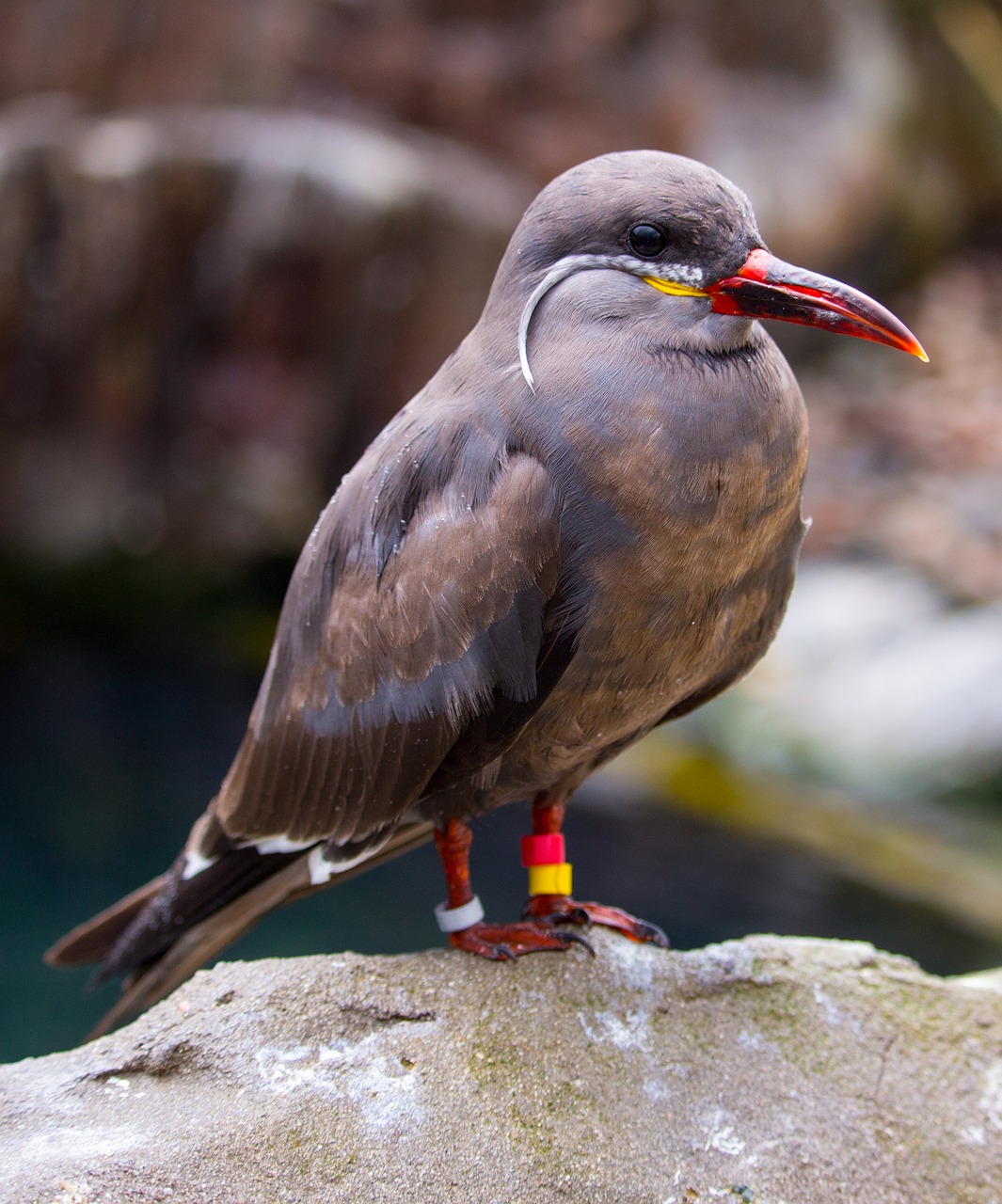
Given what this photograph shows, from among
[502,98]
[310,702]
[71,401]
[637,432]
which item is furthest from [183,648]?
[637,432]

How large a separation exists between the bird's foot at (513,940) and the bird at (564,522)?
0.07 ft

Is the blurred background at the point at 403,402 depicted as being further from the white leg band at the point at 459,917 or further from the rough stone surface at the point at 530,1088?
the white leg band at the point at 459,917

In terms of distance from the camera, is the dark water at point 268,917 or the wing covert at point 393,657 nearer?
the wing covert at point 393,657

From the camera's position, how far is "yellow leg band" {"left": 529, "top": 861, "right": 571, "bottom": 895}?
2.64 m

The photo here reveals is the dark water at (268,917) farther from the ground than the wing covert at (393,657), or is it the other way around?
the wing covert at (393,657)

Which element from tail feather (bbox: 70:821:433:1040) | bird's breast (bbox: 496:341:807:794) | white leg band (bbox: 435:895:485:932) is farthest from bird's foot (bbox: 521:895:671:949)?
bird's breast (bbox: 496:341:807:794)

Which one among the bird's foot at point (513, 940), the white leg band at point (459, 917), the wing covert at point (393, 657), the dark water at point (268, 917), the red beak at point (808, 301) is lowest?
the dark water at point (268, 917)

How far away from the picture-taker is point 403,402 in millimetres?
7172

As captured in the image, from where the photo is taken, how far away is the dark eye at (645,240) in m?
2.03

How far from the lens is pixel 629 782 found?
5.37 metres

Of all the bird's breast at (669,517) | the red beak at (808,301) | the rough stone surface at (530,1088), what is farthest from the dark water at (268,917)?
the red beak at (808,301)

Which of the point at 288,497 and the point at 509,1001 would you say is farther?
the point at 288,497

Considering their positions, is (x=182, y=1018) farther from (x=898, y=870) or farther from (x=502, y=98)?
(x=502, y=98)

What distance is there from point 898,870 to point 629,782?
1173mm
